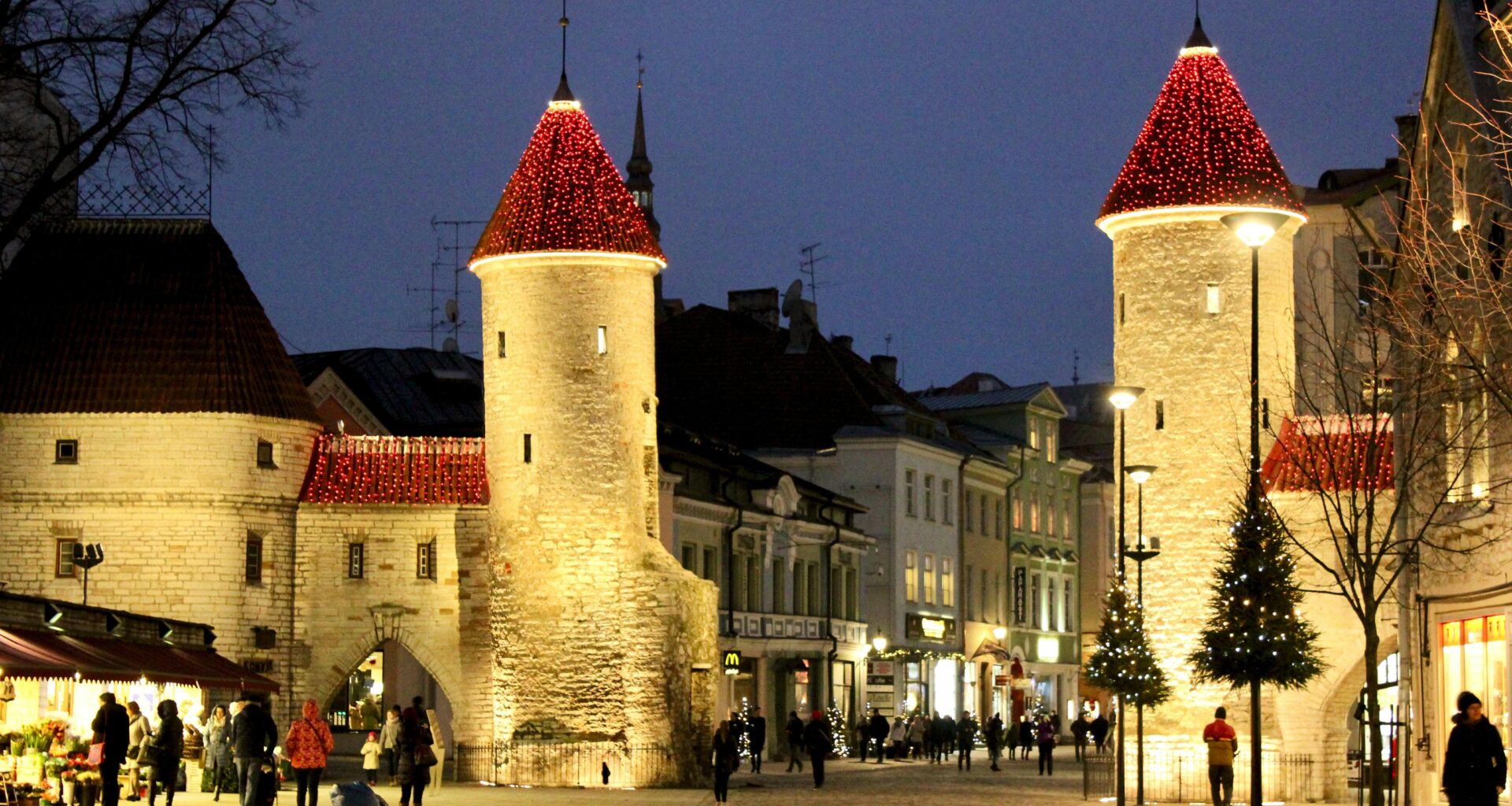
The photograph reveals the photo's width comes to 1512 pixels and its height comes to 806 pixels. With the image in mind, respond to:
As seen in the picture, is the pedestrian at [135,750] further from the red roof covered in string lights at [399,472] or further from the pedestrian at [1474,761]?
the pedestrian at [1474,761]

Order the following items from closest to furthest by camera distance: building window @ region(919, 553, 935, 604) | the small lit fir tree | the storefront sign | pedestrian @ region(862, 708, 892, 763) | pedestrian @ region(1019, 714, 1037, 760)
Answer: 1. the small lit fir tree
2. pedestrian @ region(862, 708, 892, 763)
3. pedestrian @ region(1019, 714, 1037, 760)
4. the storefront sign
5. building window @ region(919, 553, 935, 604)

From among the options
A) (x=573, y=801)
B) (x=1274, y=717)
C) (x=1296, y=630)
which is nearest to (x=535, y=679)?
(x=573, y=801)

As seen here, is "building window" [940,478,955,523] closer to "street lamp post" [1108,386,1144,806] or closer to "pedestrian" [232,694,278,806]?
"street lamp post" [1108,386,1144,806]

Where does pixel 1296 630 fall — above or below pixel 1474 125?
below

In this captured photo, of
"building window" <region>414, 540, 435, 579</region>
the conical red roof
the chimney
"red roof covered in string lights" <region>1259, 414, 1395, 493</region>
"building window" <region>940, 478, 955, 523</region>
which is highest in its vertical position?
the chimney

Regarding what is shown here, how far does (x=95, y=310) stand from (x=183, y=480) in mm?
3725

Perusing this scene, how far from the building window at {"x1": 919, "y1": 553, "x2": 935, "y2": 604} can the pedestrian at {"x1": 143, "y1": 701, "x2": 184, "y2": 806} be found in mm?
40404

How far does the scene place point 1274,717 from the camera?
132 feet

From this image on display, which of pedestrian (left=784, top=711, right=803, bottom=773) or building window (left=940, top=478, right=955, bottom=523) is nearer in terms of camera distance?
pedestrian (left=784, top=711, right=803, bottom=773)

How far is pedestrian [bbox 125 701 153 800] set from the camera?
29266 mm

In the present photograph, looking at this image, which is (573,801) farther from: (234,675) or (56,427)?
(56,427)

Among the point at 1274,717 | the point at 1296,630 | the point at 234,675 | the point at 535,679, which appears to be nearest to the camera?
the point at 1296,630

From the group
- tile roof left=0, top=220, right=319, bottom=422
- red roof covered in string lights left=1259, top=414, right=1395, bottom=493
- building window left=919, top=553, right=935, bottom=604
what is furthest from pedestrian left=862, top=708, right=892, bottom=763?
red roof covered in string lights left=1259, top=414, right=1395, bottom=493

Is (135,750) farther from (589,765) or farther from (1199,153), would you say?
(1199,153)
